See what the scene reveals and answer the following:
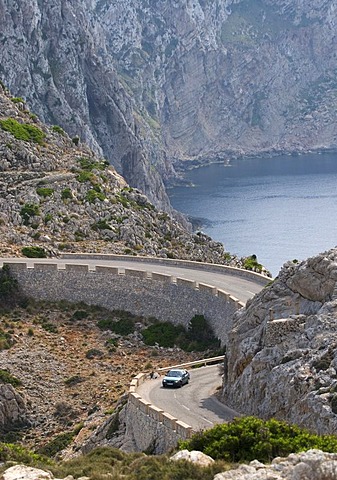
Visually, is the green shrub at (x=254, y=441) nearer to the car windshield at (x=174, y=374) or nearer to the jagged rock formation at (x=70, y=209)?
the car windshield at (x=174, y=374)

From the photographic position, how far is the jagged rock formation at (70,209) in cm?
6450

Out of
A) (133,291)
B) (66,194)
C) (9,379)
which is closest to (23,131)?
(66,194)

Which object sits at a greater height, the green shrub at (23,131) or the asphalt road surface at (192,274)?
the green shrub at (23,131)

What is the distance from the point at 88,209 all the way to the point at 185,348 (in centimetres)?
2180

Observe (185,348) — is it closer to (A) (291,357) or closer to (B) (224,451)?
(A) (291,357)

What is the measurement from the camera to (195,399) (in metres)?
34.8

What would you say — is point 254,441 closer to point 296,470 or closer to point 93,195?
point 296,470

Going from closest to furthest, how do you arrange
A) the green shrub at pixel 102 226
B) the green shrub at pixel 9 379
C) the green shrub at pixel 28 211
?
the green shrub at pixel 9 379, the green shrub at pixel 28 211, the green shrub at pixel 102 226

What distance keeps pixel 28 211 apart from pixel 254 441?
4358cm

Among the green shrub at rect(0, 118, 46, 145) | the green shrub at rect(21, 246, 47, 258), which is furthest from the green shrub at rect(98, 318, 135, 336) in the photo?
the green shrub at rect(0, 118, 46, 145)

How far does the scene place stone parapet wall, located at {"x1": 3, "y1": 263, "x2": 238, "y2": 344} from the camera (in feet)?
168

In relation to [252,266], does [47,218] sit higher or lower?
higher

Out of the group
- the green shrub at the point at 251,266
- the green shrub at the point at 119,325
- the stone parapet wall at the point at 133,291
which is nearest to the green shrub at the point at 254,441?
the stone parapet wall at the point at 133,291

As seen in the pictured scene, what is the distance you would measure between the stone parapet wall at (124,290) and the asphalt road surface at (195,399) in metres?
10.6
